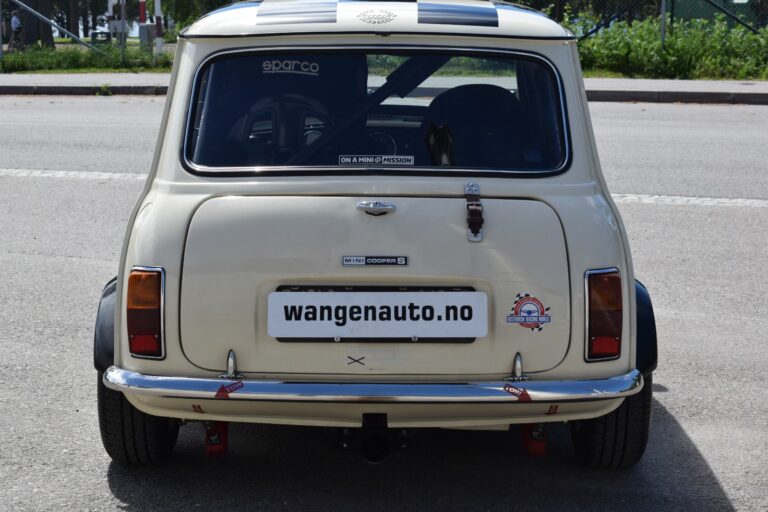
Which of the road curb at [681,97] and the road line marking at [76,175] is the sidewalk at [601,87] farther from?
the road line marking at [76,175]

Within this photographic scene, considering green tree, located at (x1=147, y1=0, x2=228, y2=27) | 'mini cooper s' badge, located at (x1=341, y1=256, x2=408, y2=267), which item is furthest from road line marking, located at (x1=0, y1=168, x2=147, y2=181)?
green tree, located at (x1=147, y1=0, x2=228, y2=27)

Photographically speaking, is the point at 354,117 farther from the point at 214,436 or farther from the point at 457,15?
the point at 214,436

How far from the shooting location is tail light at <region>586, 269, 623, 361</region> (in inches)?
151

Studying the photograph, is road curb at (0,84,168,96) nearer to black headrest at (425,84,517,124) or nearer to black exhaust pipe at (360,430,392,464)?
black headrest at (425,84,517,124)

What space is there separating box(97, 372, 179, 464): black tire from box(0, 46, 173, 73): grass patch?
20.1 metres

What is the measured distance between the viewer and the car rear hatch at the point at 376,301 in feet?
12.4

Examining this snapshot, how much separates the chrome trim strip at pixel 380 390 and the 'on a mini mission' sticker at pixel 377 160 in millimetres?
790

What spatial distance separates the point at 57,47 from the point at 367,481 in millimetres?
24054

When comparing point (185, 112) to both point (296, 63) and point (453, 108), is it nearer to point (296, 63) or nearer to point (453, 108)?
point (296, 63)

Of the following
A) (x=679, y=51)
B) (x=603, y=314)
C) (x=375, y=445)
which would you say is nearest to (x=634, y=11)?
(x=679, y=51)

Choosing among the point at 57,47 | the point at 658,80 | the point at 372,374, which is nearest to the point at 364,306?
the point at 372,374

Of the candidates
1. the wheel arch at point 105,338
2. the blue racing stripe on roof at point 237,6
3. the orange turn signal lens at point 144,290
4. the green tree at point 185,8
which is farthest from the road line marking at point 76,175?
the green tree at point 185,8

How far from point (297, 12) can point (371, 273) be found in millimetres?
1083

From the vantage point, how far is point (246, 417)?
3.89m
